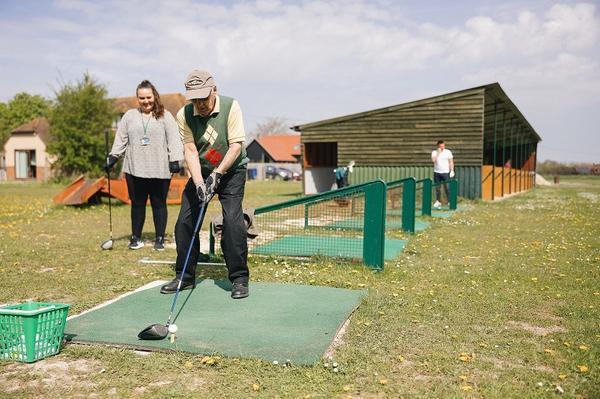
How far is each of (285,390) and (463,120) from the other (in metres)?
18.1

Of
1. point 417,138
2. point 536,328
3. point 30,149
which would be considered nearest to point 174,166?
point 536,328

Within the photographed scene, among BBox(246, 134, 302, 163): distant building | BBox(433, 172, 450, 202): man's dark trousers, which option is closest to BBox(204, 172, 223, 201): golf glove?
BBox(433, 172, 450, 202): man's dark trousers

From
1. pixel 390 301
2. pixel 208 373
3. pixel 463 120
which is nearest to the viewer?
pixel 208 373

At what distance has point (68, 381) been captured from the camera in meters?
3.15

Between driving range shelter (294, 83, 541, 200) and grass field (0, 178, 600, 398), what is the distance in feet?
36.3

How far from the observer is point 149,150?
7.23 meters

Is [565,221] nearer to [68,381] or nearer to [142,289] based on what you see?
[142,289]

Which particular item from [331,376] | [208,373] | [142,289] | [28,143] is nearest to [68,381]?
[208,373]

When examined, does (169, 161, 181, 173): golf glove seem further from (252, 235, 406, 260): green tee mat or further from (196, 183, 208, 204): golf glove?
(196, 183, 208, 204): golf glove

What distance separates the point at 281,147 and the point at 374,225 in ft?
228

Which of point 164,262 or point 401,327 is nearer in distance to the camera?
point 401,327

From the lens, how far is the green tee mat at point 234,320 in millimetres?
3641

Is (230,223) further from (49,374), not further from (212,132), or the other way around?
(49,374)

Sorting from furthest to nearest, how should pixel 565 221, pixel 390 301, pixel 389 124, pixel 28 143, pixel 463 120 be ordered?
pixel 28 143 → pixel 389 124 → pixel 463 120 → pixel 565 221 → pixel 390 301
